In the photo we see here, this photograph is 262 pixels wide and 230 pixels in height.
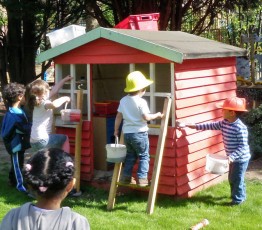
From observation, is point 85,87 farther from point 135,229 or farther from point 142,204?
point 135,229

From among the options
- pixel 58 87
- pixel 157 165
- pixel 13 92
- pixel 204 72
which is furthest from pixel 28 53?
pixel 157 165

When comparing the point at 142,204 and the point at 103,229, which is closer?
the point at 103,229

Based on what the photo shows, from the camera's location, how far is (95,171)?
7.38 m

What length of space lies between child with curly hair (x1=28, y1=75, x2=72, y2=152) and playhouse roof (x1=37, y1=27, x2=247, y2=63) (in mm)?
697

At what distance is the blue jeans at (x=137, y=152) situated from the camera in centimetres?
600

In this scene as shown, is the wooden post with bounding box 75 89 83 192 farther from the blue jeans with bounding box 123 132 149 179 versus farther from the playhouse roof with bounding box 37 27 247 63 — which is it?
the blue jeans with bounding box 123 132 149 179

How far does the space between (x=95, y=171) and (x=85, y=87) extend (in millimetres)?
1272

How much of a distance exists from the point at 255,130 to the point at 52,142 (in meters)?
4.30

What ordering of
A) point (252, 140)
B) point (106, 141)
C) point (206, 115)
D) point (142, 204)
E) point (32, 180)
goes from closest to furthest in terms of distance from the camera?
point (32, 180)
point (142, 204)
point (206, 115)
point (106, 141)
point (252, 140)

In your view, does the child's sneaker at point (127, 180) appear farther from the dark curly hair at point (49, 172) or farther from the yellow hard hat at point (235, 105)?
the dark curly hair at point (49, 172)

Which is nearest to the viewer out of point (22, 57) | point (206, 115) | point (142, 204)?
point (142, 204)

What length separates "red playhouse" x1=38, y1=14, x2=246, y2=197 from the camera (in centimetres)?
621

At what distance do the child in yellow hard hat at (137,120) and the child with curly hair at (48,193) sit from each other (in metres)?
3.25

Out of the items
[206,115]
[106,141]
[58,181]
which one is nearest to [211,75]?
[206,115]
